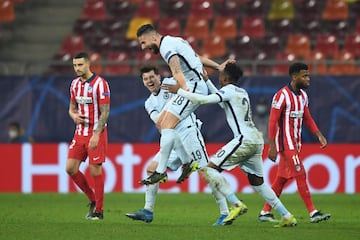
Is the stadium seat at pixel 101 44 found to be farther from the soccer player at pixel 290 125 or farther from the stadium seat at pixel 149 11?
the soccer player at pixel 290 125

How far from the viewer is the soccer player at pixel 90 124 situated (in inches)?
520

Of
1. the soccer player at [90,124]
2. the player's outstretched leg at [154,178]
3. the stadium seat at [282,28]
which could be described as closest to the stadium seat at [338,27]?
the stadium seat at [282,28]

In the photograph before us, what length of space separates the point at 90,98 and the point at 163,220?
1.87 meters

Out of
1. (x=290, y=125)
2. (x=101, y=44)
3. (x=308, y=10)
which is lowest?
(x=290, y=125)

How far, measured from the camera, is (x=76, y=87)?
13430mm

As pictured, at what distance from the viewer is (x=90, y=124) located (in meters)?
13.4

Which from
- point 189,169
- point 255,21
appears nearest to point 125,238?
point 189,169

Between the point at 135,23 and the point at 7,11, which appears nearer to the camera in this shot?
the point at 135,23

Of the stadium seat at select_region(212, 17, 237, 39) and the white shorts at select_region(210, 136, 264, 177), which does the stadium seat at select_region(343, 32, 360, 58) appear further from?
the white shorts at select_region(210, 136, 264, 177)

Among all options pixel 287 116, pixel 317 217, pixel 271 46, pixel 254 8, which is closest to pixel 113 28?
pixel 254 8

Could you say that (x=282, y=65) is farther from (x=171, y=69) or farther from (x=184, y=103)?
(x=171, y=69)

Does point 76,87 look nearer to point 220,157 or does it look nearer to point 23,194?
point 220,157

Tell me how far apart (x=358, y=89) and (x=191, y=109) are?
9.53 metres

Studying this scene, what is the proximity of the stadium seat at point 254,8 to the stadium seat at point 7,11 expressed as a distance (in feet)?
19.0
